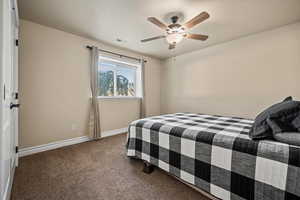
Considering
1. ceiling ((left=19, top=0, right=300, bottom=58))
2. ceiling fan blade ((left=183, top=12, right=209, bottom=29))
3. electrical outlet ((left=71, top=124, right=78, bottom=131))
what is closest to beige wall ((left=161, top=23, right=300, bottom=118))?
ceiling ((left=19, top=0, right=300, bottom=58))

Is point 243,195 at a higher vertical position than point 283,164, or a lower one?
lower

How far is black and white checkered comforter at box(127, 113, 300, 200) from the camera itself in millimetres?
909

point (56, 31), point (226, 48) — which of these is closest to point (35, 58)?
point (56, 31)

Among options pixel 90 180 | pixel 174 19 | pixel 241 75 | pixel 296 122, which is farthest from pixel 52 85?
pixel 241 75

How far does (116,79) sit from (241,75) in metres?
3.14

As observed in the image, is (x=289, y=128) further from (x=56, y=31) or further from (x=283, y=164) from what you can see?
(x=56, y=31)

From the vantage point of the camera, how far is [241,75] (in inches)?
118

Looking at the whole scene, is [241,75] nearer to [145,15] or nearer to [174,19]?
[174,19]

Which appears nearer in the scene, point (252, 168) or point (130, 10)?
point (252, 168)

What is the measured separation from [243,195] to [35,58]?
346 centimetres

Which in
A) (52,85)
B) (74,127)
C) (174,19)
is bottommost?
(74,127)

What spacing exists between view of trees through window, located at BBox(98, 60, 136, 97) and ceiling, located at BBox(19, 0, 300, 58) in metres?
0.82

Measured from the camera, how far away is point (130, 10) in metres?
2.05

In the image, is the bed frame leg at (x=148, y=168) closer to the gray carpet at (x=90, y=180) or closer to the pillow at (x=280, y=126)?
the gray carpet at (x=90, y=180)
